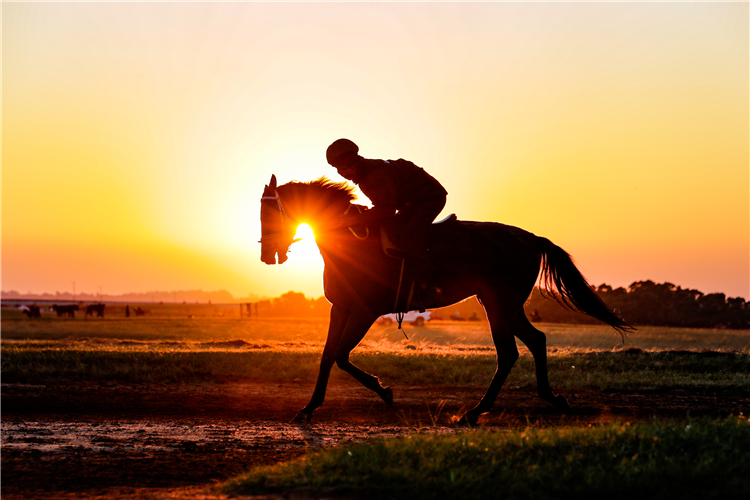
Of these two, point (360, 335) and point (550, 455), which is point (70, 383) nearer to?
point (360, 335)

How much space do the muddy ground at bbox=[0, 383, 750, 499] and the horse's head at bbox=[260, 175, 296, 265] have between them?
2.20 m

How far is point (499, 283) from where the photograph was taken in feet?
27.4

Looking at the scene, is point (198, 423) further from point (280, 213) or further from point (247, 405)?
point (280, 213)

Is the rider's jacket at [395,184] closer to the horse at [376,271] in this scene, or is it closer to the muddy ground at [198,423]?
the horse at [376,271]

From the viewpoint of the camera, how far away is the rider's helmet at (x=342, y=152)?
7957 mm

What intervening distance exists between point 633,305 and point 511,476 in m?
44.5

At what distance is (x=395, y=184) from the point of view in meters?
7.95

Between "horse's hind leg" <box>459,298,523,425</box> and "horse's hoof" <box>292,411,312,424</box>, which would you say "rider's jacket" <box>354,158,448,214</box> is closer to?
"horse's hind leg" <box>459,298,523,425</box>

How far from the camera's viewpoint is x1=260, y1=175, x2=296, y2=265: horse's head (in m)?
8.21

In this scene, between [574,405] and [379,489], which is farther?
[574,405]

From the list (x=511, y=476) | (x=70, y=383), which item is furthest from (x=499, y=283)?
(x=70, y=383)

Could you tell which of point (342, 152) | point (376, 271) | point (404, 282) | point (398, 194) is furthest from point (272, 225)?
point (404, 282)

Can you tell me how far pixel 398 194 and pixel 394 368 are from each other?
5.80 meters

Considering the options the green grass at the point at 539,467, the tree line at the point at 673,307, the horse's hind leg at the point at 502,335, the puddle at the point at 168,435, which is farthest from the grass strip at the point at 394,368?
the tree line at the point at 673,307
